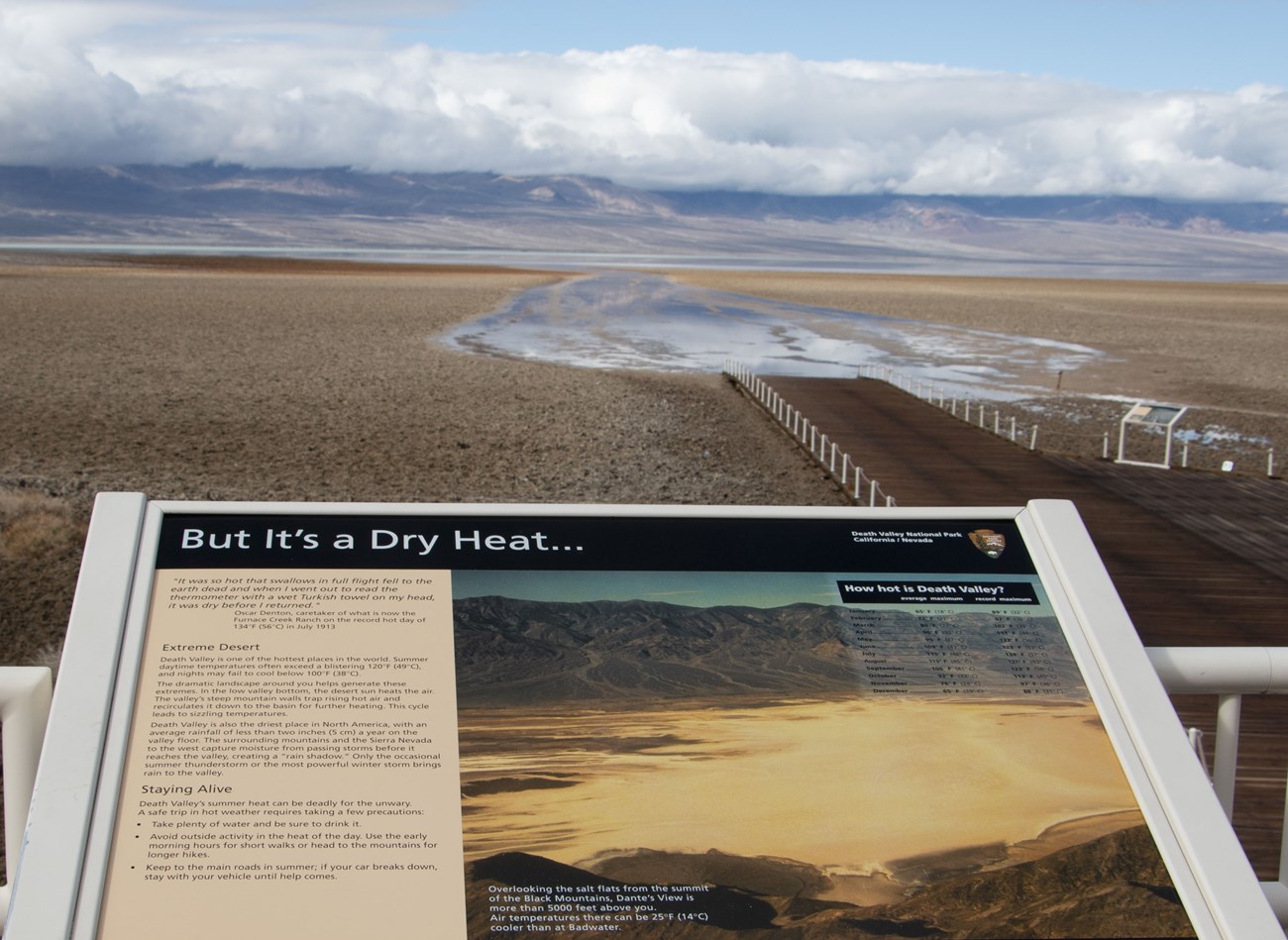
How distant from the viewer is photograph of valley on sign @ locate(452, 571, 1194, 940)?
276 centimetres

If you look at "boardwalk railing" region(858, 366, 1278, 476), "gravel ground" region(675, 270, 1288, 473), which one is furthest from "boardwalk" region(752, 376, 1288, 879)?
"gravel ground" region(675, 270, 1288, 473)

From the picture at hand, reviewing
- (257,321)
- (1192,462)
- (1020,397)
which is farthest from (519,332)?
(1192,462)

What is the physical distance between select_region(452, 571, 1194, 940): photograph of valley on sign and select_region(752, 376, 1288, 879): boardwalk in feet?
10.5

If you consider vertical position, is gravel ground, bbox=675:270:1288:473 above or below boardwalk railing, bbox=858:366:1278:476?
above

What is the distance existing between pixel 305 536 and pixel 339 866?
0.91 m

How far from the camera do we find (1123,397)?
31359mm

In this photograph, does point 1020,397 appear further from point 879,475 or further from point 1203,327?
point 1203,327

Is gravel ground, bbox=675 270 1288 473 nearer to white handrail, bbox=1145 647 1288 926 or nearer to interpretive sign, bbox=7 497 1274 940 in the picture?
white handrail, bbox=1145 647 1288 926

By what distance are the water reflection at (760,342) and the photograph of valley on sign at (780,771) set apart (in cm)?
2956

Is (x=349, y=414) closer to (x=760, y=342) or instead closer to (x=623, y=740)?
(x=623, y=740)

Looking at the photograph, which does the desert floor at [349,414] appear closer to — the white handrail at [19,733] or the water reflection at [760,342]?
the water reflection at [760,342]

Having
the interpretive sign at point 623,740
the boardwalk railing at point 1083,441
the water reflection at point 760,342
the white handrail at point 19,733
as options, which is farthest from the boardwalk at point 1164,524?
the water reflection at point 760,342

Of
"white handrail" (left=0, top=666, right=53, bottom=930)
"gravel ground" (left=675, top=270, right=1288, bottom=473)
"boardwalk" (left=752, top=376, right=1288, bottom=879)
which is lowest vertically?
A: "white handrail" (left=0, top=666, right=53, bottom=930)

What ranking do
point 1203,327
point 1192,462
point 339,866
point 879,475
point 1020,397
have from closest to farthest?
point 339,866 < point 879,475 < point 1192,462 < point 1020,397 < point 1203,327
